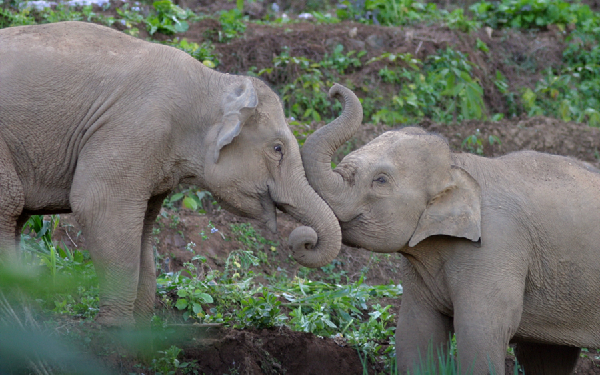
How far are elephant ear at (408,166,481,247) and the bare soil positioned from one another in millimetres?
1036

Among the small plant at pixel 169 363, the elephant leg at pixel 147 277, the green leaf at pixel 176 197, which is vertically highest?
the elephant leg at pixel 147 277

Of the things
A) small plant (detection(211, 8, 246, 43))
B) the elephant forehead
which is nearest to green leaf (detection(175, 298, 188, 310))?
the elephant forehead

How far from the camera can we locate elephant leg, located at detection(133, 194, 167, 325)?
481cm

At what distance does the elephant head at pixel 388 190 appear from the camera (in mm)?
4469

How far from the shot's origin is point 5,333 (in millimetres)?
1915

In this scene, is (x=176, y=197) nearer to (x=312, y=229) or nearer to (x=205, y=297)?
(x=205, y=297)

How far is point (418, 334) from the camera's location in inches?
189

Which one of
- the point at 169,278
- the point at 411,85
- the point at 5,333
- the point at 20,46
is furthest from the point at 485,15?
the point at 5,333

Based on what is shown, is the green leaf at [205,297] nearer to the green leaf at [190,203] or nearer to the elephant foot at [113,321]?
the elephant foot at [113,321]

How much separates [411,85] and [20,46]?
6.26 meters

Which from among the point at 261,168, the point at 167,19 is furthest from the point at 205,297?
the point at 167,19

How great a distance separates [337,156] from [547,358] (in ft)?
11.1

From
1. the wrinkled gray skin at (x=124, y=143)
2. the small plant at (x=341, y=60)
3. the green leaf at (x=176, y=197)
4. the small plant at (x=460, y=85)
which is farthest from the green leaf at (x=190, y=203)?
the small plant at (x=460, y=85)

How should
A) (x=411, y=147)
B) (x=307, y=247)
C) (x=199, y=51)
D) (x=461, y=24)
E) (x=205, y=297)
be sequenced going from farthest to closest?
(x=461, y=24) → (x=199, y=51) → (x=205, y=297) → (x=411, y=147) → (x=307, y=247)
